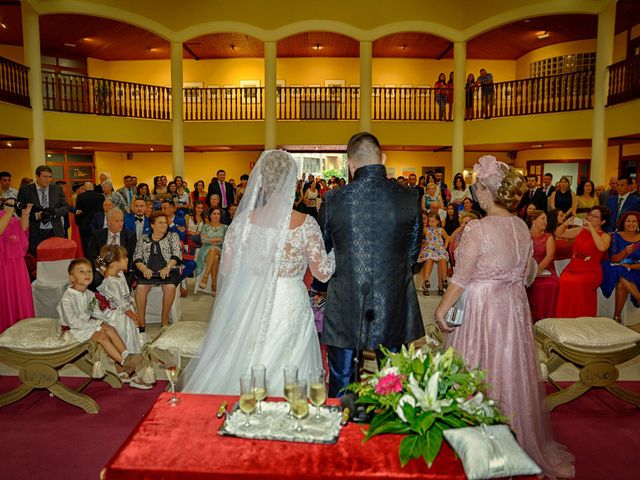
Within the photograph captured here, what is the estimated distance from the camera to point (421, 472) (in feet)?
5.86

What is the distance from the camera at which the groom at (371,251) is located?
108 inches

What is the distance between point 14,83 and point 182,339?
1019 cm

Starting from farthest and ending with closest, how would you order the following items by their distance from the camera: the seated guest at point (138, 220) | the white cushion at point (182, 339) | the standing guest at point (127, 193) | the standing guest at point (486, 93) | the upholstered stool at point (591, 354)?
the standing guest at point (486, 93) < the standing guest at point (127, 193) < the seated guest at point (138, 220) < the white cushion at point (182, 339) < the upholstered stool at point (591, 354)

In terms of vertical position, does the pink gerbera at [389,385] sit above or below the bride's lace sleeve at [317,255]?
below

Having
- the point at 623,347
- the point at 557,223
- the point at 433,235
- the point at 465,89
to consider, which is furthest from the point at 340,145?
the point at 623,347

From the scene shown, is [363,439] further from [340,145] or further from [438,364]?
[340,145]

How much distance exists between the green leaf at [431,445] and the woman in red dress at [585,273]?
166 inches

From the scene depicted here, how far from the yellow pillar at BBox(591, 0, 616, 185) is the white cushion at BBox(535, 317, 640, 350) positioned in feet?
30.0

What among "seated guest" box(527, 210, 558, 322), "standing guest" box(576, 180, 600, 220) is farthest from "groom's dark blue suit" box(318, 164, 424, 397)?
→ "standing guest" box(576, 180, 600, 220)

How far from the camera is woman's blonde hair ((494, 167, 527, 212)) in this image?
281 centimetres

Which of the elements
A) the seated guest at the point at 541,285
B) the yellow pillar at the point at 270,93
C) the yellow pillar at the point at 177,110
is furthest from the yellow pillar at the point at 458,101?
the seated guest at the point at 541,285

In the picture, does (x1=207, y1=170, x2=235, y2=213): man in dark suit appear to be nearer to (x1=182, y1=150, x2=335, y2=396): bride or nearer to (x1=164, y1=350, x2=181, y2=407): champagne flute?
(x1=182, y1=150, x2=335, y2=396): bride

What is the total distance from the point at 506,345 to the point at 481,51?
15.2 metres

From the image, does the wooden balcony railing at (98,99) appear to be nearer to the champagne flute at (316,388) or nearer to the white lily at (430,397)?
the champagne flute at (316,388)
